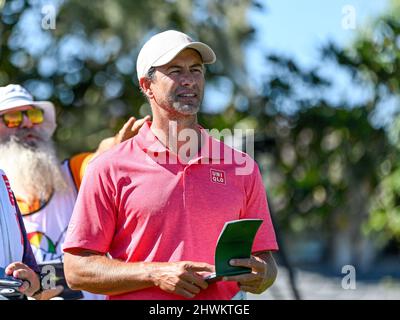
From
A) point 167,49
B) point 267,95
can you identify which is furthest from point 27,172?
point 267,95

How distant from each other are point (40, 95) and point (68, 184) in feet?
21.7

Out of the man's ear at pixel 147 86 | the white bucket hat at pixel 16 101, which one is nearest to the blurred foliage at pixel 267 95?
the white bucket hat at pixel 16 101

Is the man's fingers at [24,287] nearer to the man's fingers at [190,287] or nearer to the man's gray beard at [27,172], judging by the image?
the man's fingers at [190,287]

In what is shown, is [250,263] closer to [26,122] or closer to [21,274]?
[21,274]

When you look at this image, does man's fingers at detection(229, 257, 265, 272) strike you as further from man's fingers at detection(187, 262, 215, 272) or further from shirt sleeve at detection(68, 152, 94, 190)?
shirt sleeve at detection(68, 152, 94, 190)

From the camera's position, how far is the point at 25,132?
15.9ft

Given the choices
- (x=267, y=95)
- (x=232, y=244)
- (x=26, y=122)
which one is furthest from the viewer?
(x=267, y=95)

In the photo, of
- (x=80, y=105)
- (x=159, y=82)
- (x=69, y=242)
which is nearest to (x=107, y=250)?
(x=69, y=242)

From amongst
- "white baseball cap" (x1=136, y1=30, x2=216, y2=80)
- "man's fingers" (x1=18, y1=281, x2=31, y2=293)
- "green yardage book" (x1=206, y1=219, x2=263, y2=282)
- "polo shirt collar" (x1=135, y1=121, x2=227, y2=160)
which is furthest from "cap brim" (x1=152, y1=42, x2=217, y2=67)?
"man's fingers" (x1=18, y1=281, x2=31, y2=293)

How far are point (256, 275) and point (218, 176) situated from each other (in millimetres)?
422

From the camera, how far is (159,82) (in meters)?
3.46

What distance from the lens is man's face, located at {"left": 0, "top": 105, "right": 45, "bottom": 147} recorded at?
4.76m

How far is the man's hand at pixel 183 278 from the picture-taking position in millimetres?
3098

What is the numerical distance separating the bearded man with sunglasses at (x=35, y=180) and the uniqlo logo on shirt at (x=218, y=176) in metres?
1.34
